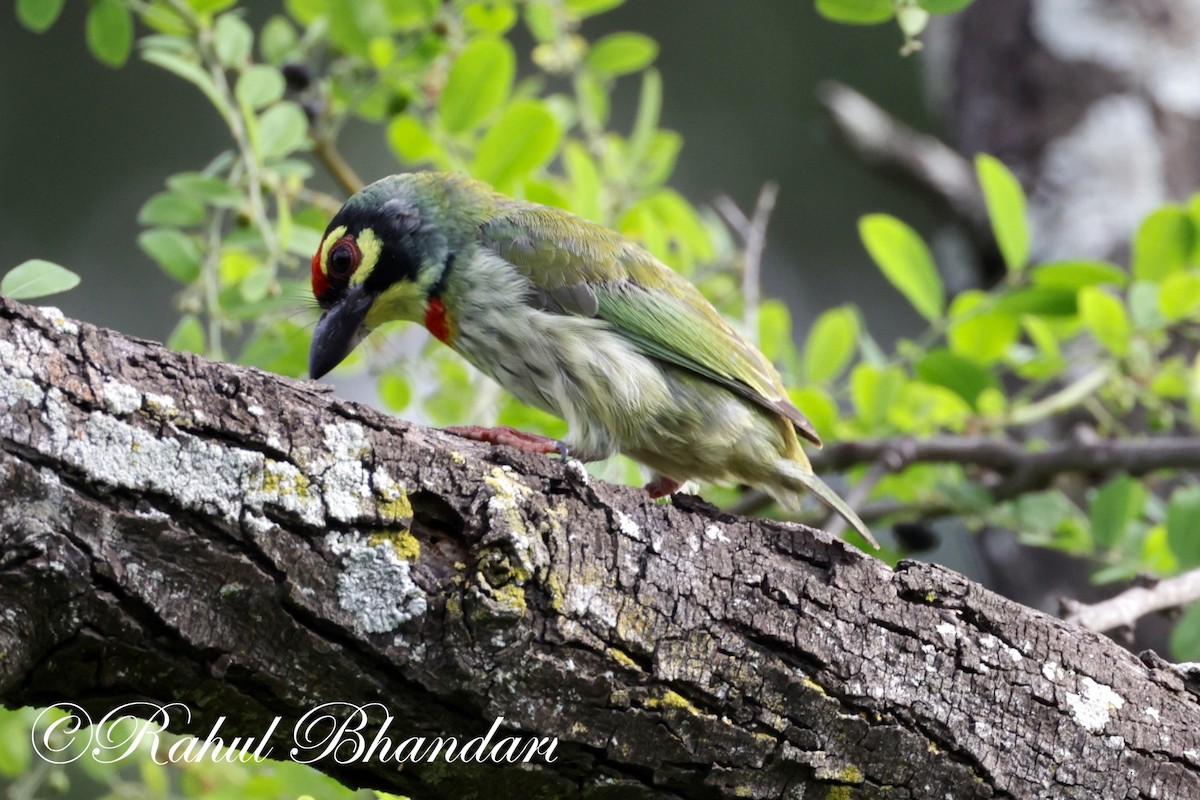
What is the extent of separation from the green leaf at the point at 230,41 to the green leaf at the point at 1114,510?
2.66 metres

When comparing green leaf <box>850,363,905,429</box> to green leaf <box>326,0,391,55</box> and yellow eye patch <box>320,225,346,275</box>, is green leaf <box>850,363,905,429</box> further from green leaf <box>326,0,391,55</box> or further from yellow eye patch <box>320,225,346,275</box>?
green leaf <box>326,0,391,55</box>

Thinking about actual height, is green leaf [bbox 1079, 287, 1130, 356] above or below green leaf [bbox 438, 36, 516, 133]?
above

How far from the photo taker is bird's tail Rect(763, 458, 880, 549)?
2.76 m

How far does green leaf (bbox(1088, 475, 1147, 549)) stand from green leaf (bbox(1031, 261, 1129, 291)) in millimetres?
567

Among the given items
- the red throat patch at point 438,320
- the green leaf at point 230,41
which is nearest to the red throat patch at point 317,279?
the red throat patch at point 438,320

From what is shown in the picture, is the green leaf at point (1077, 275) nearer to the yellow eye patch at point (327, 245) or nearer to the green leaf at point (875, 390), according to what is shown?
the green leaf at point (875, 390)

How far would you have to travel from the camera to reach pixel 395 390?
12.7 feet

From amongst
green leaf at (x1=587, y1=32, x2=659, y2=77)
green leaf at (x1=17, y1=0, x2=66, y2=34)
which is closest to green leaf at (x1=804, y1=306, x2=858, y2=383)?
green leaf at (x1=587, y1=32, x2=659, y2=77)

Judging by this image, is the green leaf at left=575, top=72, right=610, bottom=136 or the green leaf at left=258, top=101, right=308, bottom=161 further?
the green leaf at left=575, top=72, right=610, bottom=136

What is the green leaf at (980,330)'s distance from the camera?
11.7 ft

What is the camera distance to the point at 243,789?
2.95 metres

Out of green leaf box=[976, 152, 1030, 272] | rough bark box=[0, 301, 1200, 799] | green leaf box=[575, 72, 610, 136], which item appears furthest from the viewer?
green leaf box=[575, 72, 610, 136]

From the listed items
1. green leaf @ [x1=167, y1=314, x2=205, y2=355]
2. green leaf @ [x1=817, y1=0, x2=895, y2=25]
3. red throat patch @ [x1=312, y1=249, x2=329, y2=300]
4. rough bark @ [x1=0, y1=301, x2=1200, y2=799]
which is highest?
green leaf @ [x1=817, y1=0, x2=895, y2=25]

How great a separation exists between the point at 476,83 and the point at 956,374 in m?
1.60
